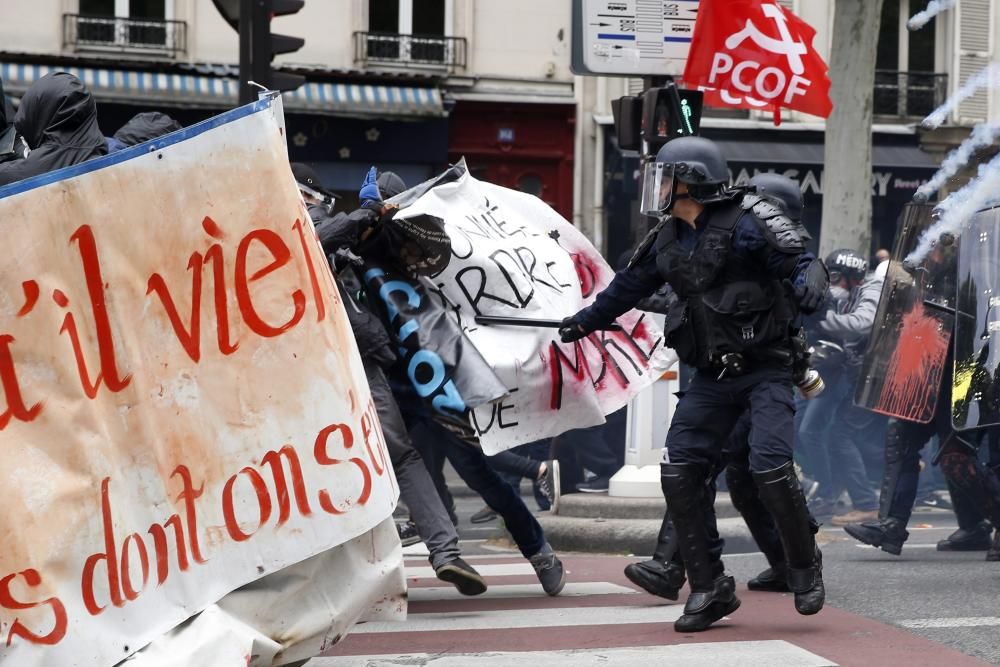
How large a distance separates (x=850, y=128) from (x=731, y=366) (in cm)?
1068

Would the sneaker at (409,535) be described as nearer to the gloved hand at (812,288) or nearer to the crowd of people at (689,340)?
the crowd of people at (689,340)

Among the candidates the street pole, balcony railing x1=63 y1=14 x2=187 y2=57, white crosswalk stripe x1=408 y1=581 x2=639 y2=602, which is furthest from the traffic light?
balcony railing x1=63 y1=14 x2=187 y2=57

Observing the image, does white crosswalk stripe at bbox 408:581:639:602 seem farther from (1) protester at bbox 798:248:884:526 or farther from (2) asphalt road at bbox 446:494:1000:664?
(1) protester at bbox 798:248:884:526

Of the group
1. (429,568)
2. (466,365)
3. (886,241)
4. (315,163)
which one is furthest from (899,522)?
(886,241)

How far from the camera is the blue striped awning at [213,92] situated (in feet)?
70.0

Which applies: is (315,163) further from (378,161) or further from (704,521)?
(704,521)

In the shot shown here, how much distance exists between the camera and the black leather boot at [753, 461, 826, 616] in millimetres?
5535

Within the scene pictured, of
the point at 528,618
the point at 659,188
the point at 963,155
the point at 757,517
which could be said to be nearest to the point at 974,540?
the point at 963,155

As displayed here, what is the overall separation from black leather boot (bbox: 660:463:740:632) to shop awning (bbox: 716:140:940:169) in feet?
58.6

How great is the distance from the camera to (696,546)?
5.76 m

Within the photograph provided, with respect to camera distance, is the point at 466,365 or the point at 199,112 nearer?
the point at 466,365

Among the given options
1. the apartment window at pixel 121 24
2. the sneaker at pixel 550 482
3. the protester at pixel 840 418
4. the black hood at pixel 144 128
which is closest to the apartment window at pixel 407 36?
the apartment window at pixel 121 24

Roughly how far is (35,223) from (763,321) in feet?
9.00

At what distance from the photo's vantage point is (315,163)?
22.7m
